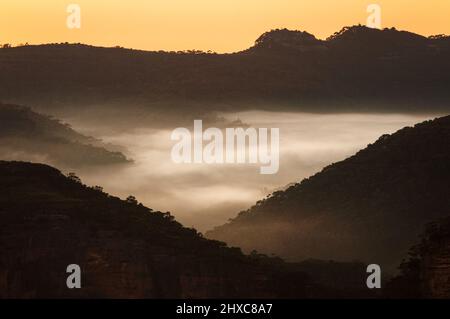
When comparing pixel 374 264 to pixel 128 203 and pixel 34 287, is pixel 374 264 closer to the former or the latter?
pixel 128 203

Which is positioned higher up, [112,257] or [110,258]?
[112,257]

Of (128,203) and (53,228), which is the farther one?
(128,203)

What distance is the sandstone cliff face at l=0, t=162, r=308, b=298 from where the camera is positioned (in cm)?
13975

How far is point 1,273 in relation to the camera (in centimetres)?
13838

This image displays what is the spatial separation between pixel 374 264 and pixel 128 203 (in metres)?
35.8

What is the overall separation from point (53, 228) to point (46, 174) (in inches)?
988

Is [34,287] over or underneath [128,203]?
underneath

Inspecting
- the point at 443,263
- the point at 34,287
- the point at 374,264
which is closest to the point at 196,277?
the point at 34,287

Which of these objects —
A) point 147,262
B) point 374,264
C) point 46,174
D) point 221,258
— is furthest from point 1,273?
point 374,264

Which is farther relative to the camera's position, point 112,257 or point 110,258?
point 112,257

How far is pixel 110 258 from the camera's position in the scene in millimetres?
142250

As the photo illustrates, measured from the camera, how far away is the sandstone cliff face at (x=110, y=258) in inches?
5502
